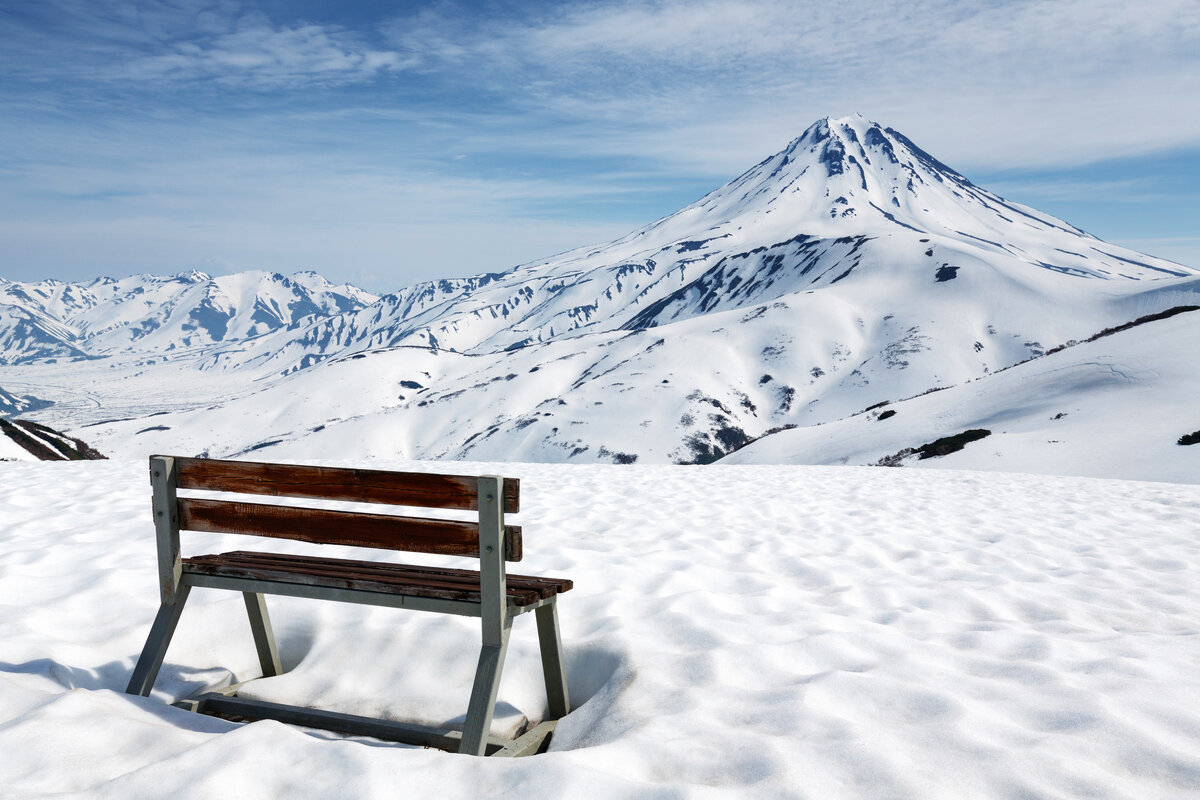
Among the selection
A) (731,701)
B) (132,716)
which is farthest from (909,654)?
(132,716)

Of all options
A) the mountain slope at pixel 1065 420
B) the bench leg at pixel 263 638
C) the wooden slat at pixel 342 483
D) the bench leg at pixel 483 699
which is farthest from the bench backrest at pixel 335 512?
the mountain slope at pixel 1065 420

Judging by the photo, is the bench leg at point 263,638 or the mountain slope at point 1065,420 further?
the mountain slope at point 1065,420

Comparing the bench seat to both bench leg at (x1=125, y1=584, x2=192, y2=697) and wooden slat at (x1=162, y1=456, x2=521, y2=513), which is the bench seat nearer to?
bench leg at (x1=125, y1=584, x2=192, y2=697)

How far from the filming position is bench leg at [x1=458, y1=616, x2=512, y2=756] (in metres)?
3.80

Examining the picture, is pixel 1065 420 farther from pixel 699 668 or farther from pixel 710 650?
pixel 699 668

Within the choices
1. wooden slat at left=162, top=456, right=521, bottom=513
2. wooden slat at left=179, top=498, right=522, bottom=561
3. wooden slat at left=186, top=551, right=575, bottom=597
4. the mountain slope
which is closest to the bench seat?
wooden slat at left=186, top=551, right=575, bottom=597

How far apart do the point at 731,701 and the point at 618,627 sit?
57.5 inches

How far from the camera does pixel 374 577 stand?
429 centimetres

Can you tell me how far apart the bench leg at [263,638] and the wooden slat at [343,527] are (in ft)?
3.16

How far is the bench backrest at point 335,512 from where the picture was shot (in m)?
3.91

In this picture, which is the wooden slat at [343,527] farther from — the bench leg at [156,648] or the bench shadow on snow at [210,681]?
the bench shadow on snow at [210,681]

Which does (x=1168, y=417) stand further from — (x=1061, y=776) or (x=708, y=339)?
(x=708, y=339)

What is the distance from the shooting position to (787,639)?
5504mm

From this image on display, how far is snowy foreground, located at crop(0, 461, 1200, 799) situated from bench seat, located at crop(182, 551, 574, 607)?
30.7 inches
